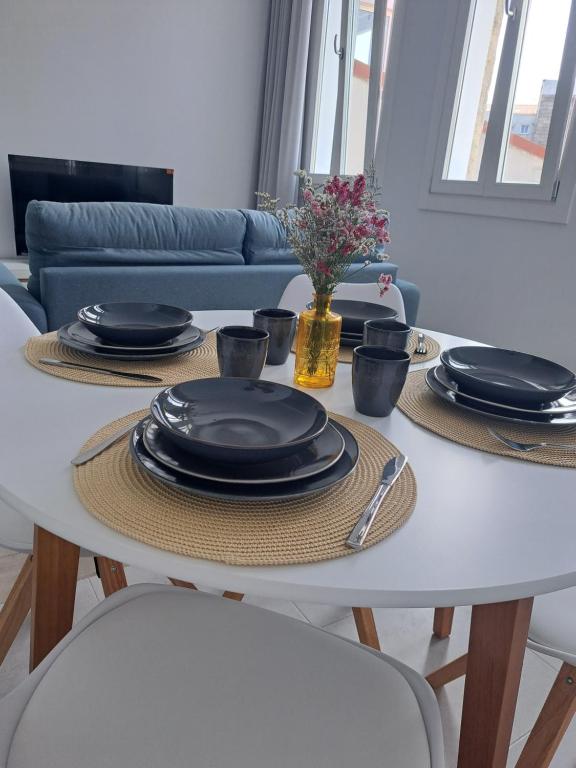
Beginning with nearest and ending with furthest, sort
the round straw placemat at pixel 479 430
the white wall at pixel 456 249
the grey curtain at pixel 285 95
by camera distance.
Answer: the round straw placemat at pixel 479 430 → the white wall at pixel 456 249 → the grey curtain at pixel 285 95

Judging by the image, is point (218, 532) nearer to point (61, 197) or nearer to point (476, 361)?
point (476, 361)

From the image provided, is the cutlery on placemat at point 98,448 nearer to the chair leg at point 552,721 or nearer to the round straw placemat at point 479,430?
the round straw placemat at point 479,430

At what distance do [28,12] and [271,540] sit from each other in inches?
208

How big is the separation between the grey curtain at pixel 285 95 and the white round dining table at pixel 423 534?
14.9ft

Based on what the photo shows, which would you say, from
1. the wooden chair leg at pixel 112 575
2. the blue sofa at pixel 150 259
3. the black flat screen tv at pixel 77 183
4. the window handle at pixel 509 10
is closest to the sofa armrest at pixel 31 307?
the blue sofa at pixel 150 259

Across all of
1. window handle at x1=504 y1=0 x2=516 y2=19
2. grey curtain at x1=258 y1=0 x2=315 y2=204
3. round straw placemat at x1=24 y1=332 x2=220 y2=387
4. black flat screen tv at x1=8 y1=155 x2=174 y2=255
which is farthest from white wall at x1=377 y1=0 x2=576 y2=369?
round straw placemat at x1=24 y1=332 x2=220 y2=387

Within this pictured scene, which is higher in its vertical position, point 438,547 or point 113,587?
point 438,547

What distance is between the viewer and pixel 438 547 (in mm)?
518

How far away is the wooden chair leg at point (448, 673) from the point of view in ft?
3.77

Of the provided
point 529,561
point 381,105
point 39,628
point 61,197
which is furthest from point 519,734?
point 61,197

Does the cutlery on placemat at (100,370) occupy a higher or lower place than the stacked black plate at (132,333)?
lower

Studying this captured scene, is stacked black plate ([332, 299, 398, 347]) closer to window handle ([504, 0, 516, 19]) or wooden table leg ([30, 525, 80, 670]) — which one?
wooden table leg ([30, 525, 80, 670])

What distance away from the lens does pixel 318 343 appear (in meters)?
0.89

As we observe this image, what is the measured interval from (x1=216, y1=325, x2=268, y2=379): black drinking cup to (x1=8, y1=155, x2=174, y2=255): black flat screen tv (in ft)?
13.9
